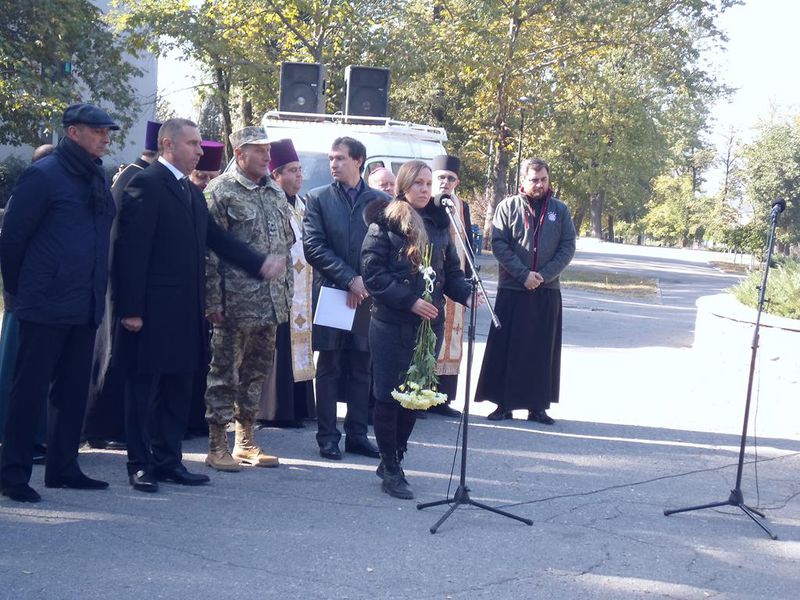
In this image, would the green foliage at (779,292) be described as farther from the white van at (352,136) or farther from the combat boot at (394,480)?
the combat boot at (394,480)

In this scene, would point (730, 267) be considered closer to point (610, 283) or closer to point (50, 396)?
point (610, 283)

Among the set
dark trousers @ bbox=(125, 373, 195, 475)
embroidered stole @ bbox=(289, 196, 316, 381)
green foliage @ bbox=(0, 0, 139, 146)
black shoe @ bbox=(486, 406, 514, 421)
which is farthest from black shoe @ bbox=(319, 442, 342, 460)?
green foliage @ bbox=(0, 0, 139, 146)

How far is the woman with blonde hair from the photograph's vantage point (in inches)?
250

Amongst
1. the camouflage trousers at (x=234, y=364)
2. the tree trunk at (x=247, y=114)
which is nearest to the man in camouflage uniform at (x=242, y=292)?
the camouflage trousers at (x=234, y=364)

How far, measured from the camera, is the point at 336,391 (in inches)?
299

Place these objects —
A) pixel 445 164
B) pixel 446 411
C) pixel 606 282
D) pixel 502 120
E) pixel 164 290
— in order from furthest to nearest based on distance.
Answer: pixel 502 120, pixel 606 282, pixel 446 411, pixel 445 164, pixel 164 290

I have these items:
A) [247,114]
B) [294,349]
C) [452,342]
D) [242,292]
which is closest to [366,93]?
[452,342]

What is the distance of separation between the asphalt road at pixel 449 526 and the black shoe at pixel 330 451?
0.09 m

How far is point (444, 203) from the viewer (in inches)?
244

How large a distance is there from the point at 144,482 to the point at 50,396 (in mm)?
733

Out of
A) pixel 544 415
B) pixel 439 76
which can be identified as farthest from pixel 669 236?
pixel 544 415

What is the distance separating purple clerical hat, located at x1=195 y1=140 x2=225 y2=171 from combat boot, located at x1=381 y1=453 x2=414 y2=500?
253 centimetres

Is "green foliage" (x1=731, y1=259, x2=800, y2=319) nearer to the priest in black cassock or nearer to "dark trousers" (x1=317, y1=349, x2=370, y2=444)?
the priest in black cassock

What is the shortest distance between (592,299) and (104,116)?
61.0 ft
